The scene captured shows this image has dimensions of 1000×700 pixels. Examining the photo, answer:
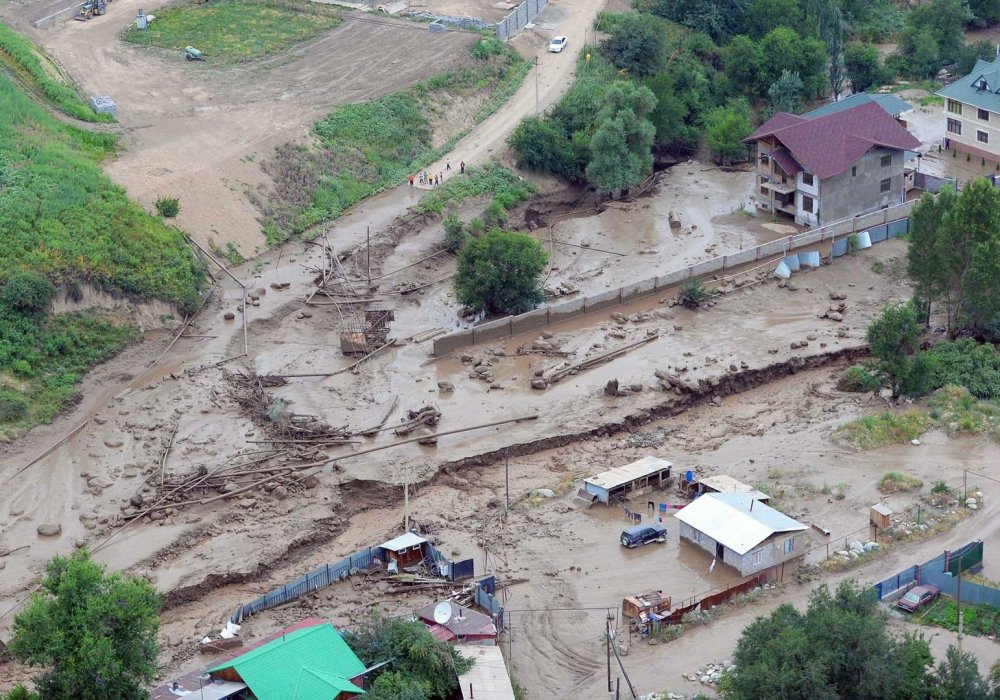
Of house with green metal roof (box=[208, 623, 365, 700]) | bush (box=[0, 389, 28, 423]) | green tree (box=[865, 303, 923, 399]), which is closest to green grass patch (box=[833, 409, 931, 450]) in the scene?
green tree (box=[865, 303, 923, 399])

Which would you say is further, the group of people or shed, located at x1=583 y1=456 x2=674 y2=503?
the group of people

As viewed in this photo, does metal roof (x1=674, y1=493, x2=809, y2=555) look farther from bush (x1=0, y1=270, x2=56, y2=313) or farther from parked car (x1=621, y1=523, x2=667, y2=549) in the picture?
bush (x1=0, y1=270, x2=56, y2=313)

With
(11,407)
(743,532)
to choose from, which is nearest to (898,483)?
(743,532)

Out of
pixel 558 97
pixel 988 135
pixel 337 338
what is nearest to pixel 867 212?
pixel 988 135

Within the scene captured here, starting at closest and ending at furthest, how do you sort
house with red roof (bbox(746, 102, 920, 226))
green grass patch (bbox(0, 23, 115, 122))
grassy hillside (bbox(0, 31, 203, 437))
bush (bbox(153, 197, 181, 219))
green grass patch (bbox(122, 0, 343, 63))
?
grassy hillside (bbox(0, 31, 203, 437)), bush (bbox(153, 197, 181, 219)), house with red roof (bbox(746, 102, 920, 226)), green grass patch (bbox(0, 23, 115, 122)), green grass patch (bbox(122, 0, 343, 63))

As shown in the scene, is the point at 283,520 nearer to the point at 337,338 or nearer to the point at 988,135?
the point at 337,338

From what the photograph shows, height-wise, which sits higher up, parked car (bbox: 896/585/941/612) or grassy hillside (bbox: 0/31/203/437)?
grassy hillside (bbox: 0/31/203/437)

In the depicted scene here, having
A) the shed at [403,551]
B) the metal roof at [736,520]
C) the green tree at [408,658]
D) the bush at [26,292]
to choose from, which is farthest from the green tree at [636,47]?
the green tree at [408,658]

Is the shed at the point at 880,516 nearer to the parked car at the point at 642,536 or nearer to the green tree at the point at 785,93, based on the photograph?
the parked car at the point at 642,536
